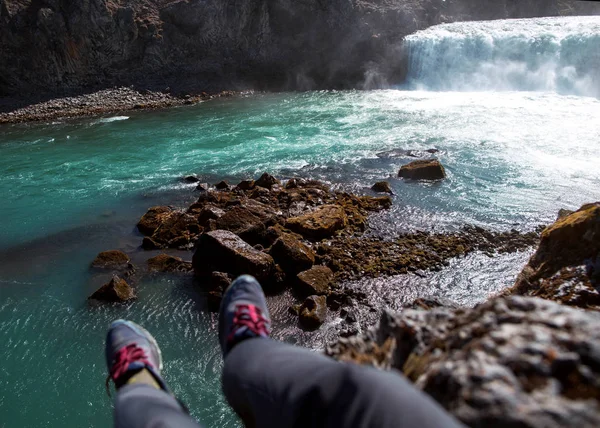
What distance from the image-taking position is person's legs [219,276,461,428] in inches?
74.2

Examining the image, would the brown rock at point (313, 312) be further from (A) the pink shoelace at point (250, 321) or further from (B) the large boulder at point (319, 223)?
(A) the pink shoelace at point (250, 321)

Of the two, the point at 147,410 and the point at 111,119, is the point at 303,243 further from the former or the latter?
the point at 111,119

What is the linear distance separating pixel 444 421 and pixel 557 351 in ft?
2.24

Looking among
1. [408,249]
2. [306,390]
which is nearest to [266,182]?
[408,249]

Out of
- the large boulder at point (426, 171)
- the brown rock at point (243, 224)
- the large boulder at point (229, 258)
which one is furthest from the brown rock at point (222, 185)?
the large boulder at point (426, 171)

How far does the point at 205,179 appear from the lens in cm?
1789

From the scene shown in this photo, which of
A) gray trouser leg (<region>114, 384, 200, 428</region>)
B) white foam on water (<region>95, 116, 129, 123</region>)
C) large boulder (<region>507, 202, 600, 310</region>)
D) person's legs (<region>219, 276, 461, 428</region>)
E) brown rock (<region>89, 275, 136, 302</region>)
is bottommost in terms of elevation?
brown rock (<region>89, 275, 136, 302</region>)

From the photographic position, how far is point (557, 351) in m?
2.02

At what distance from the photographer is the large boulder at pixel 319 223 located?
12.0 meters

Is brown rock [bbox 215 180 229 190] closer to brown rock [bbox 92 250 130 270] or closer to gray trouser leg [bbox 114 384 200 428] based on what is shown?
Result: brown rock [bbox 92 250 130 270]

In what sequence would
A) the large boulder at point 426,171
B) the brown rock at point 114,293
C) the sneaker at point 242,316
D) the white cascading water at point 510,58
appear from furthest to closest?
the white cascading water at point 510,58 < the large boulder at point 426,171 < the brown rock at point 114,293 < the sneaker at point 242,316

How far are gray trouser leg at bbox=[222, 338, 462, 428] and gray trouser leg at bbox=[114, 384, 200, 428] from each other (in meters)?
0.38

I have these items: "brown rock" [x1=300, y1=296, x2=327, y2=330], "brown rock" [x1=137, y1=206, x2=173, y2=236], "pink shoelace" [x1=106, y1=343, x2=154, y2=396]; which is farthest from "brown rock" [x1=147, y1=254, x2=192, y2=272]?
"pink shoelace" [x1=106, y1=343, x2=154, y2=396]

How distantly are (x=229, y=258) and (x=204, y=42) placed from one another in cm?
3557
